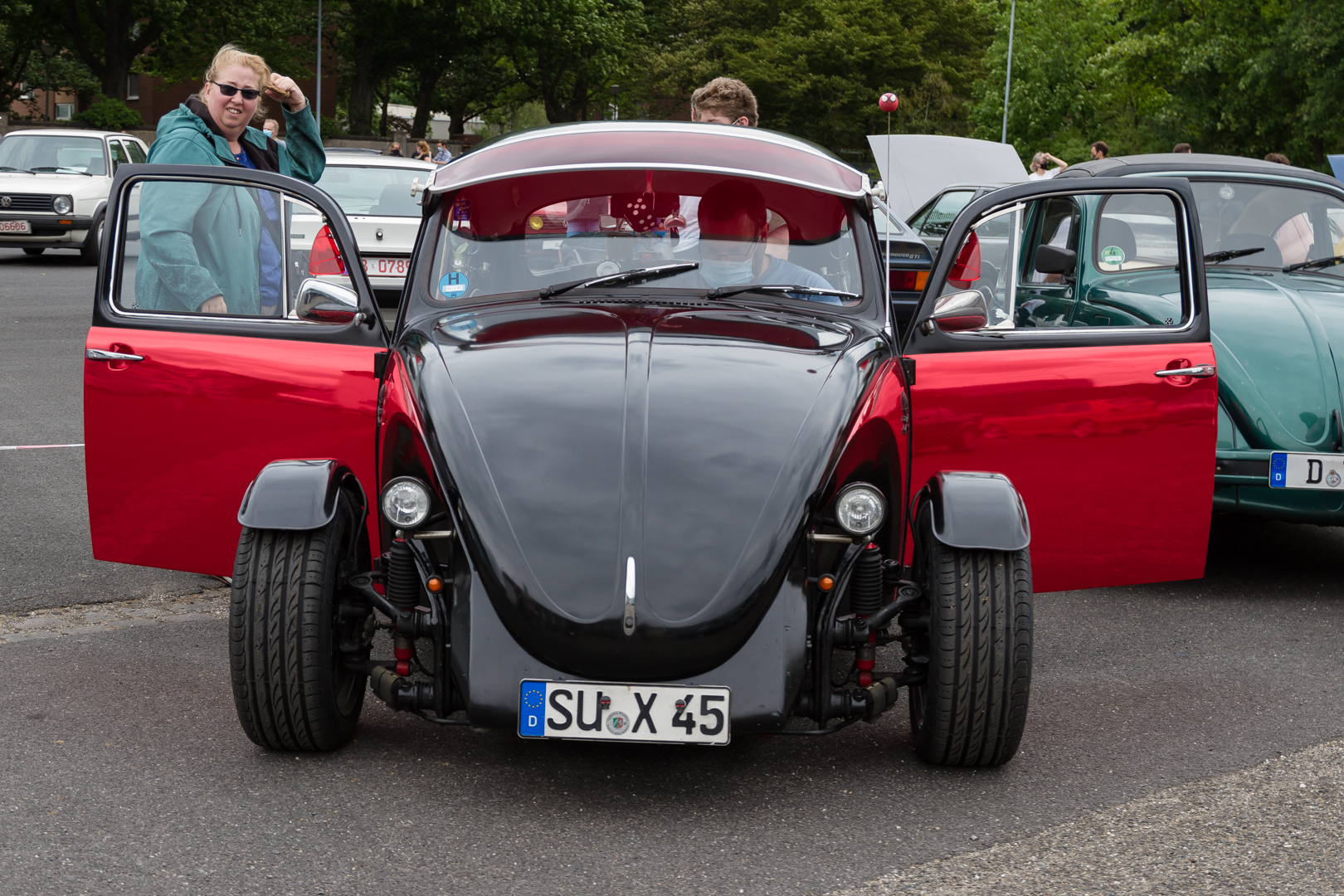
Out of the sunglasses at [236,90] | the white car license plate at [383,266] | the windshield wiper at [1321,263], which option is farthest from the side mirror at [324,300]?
the white car license plate at [383,266]

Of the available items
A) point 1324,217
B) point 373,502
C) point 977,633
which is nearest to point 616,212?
point 373,502

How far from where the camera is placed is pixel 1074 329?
4906 millimetres

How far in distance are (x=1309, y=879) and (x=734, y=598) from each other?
148 cm

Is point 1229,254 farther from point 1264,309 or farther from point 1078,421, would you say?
point 1078,421

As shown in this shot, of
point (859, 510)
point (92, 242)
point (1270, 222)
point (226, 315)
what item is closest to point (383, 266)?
point (1270, 222)

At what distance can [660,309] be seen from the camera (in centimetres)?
440

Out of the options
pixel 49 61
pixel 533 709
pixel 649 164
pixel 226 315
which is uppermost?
pixel 49 61

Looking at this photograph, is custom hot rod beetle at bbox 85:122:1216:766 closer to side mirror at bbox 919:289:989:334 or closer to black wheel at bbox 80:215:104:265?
side mirror at bbox 919:289:989:334

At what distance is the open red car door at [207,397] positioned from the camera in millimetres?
4711

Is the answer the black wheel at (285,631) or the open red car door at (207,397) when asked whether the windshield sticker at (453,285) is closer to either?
the open red car door at (207,397)

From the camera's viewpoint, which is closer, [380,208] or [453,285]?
[453,285]

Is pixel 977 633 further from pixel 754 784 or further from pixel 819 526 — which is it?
pixel 754 784

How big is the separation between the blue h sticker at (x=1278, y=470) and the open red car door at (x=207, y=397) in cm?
349

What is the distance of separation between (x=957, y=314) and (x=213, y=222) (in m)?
2.56
